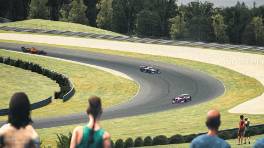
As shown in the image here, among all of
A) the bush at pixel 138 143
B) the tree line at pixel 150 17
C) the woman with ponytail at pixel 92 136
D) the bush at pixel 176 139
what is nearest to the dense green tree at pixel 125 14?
the tree line at pixel 150 17

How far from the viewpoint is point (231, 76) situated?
83250 millimetres

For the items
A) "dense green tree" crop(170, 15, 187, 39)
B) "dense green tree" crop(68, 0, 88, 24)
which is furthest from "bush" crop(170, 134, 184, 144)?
"dense green tree" crop(170, 15, 187, 39)

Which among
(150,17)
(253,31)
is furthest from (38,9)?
(253,31)

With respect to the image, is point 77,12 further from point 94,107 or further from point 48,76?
point 94,107

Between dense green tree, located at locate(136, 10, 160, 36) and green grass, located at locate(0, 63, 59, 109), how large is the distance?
82.1 meters

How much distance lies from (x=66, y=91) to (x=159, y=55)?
3656cm

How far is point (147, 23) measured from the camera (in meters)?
161

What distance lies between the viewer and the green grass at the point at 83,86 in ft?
200

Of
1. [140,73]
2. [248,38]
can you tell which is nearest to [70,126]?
[140,73]

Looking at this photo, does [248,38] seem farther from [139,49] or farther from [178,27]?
[139,49]

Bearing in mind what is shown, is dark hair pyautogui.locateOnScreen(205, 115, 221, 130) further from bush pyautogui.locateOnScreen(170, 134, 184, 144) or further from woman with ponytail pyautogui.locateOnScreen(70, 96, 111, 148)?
bush pyautogui.locateOnScreen(170, 134, 184, 144)

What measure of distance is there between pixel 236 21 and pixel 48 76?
331 ft

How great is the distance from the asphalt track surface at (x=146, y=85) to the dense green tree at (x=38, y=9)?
172ft

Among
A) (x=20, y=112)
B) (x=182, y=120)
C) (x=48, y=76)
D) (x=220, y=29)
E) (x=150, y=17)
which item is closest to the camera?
(x=20, y=112)
